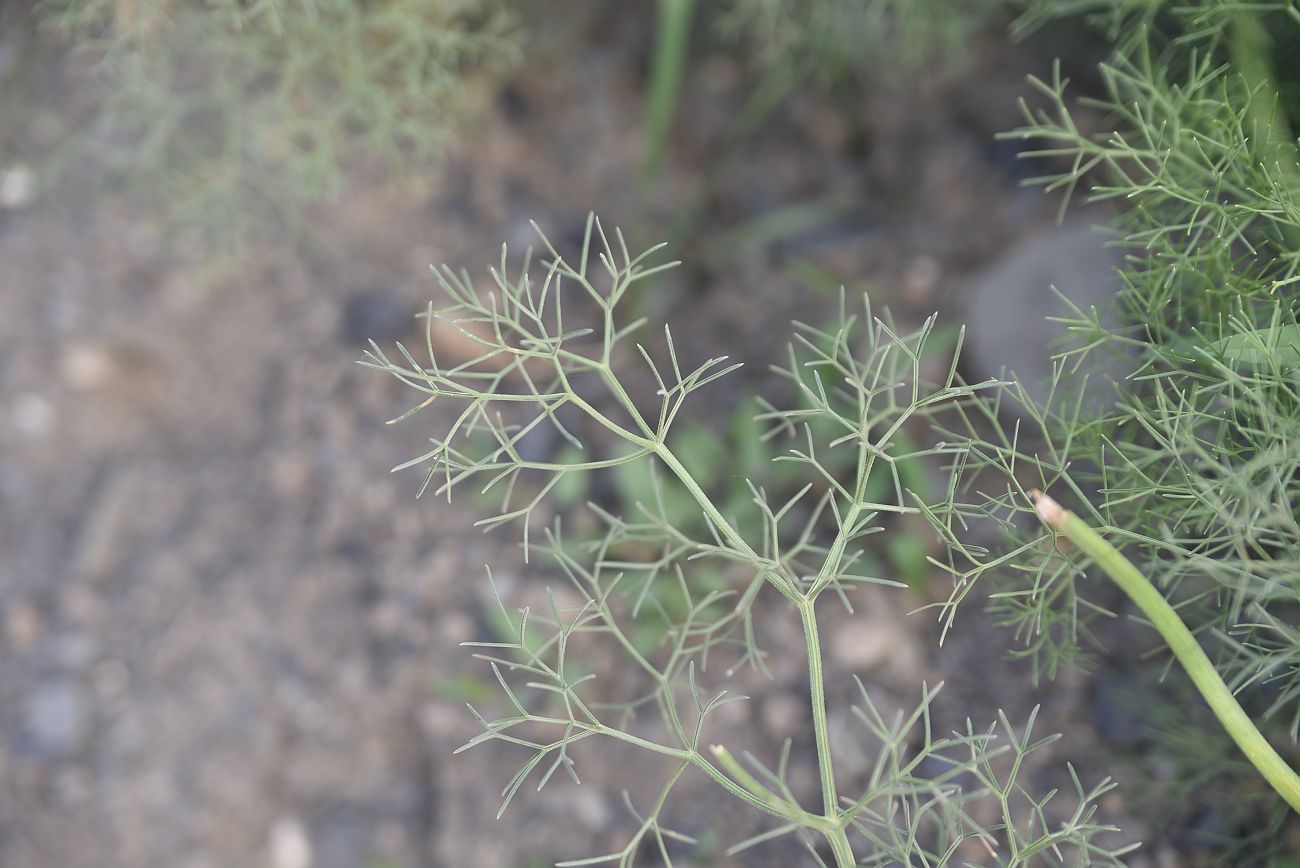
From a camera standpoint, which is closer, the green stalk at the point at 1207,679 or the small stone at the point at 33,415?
the green stalk at the point at 1207,679

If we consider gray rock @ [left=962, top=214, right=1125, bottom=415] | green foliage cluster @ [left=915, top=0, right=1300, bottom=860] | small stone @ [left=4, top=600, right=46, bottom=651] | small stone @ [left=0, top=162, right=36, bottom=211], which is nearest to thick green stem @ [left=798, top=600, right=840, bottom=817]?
green foliage cluster @ [left=915, top=0, right=1300, bottom=860]

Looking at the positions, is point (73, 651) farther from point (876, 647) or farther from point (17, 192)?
point (876, 647)

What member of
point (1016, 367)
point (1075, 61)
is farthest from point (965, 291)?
point (1075, 61)

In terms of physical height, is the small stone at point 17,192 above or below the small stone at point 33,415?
above

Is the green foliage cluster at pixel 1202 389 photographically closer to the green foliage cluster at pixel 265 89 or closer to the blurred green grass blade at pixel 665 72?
the blurred green grass blade at pixel 665 72

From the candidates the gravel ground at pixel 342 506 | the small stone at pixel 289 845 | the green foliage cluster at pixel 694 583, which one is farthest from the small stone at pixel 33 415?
the small stone at pixel 289 845

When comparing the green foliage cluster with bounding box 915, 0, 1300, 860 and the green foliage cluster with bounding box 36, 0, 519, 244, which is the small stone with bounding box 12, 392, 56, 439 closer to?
the green foliage cluster with bounding box 36, 0, 519, 244
